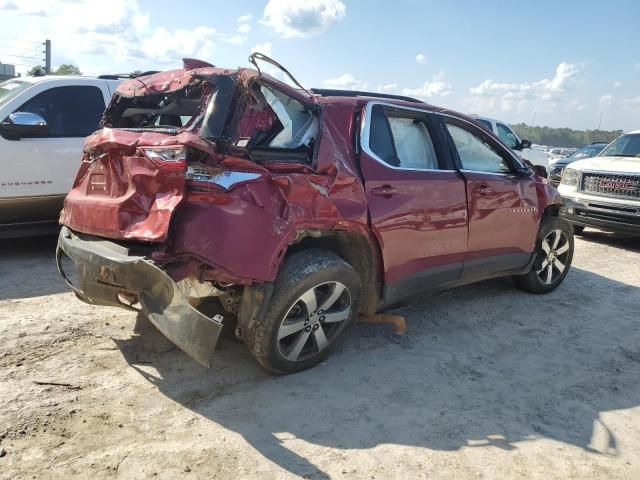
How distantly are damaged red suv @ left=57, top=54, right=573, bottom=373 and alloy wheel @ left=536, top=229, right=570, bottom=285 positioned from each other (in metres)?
1.31

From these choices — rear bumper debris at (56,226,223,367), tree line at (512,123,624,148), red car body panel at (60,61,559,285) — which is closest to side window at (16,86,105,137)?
red car body panel at (60,61,559,285)

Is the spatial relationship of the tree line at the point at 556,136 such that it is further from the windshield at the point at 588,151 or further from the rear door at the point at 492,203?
the rear door at the point at 492,203

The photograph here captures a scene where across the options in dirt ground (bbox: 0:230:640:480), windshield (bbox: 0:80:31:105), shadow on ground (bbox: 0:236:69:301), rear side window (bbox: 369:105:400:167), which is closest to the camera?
dirt ground (bbox: 0:230:640:480)

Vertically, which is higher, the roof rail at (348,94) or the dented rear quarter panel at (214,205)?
the roof rail at (348,94)

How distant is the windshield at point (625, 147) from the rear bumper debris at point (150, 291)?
8336 mm

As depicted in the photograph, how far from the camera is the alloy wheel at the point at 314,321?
3.35 m

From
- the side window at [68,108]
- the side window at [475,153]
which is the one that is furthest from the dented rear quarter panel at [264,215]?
the side window at [68,108]

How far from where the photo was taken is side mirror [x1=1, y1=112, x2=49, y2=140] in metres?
5.56

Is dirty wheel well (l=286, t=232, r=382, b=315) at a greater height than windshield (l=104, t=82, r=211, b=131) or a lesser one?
lesser

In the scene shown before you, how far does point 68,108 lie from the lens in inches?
238

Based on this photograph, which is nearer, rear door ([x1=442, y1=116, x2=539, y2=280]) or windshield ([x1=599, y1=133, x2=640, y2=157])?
rear door ([x1=442, y1=116, x2=539, y2=280])

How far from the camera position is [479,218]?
4480 millimetres

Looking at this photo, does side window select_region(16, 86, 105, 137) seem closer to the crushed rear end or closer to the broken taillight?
the crushed rear end

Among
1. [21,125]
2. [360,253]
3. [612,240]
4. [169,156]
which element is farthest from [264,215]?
[612,240]
